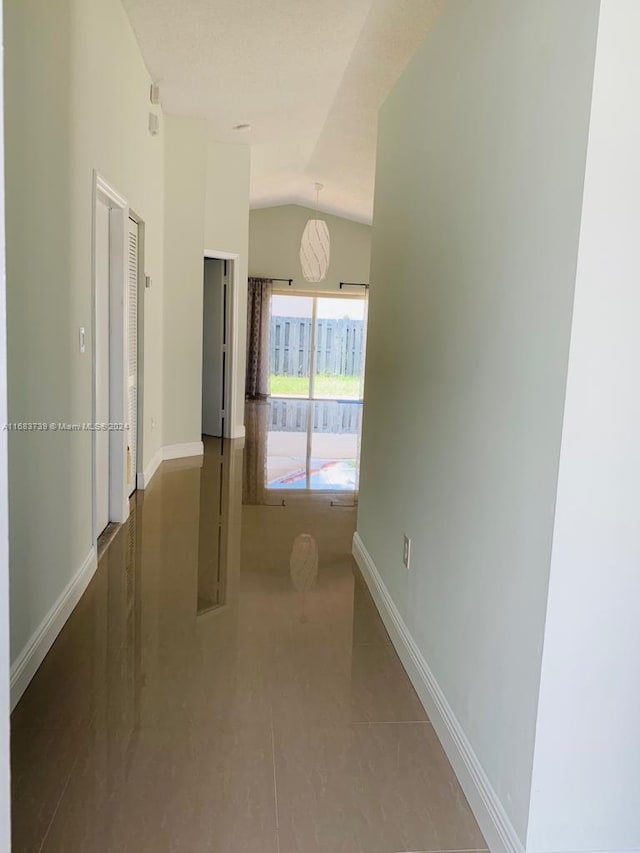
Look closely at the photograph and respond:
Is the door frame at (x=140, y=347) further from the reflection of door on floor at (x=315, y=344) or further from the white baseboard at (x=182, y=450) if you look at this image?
the reflection of door on floor at (x=315, y=344)

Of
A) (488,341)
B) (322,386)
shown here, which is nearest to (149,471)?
(488,341)

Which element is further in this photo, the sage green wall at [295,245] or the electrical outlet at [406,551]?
the sage green wall at [295,245]

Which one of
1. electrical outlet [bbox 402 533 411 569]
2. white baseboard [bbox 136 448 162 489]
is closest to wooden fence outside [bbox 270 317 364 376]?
white baseboard [bbox 136 448 162 489]

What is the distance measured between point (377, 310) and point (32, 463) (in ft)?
6.02

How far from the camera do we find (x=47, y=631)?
8.33 ft

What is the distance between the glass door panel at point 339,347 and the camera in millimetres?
12664

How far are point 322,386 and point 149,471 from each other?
7.79 metres

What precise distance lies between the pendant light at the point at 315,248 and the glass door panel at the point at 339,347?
4.01m

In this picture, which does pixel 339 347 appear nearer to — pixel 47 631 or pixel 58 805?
pixel 47 631

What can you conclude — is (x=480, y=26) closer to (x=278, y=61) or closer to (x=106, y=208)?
(x=106, y=208)

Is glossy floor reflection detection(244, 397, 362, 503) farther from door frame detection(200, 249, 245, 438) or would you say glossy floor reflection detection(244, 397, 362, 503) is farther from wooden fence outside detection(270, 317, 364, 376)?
wooden fence outside detection(270, 317, 364, 376)

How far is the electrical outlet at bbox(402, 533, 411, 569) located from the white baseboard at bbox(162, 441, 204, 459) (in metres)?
3.91

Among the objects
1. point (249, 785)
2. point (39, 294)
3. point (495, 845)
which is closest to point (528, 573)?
point (495, 845)

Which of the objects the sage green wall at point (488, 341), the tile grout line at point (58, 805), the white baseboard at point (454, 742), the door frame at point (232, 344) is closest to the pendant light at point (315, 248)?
the door frame at point (232, 344)
